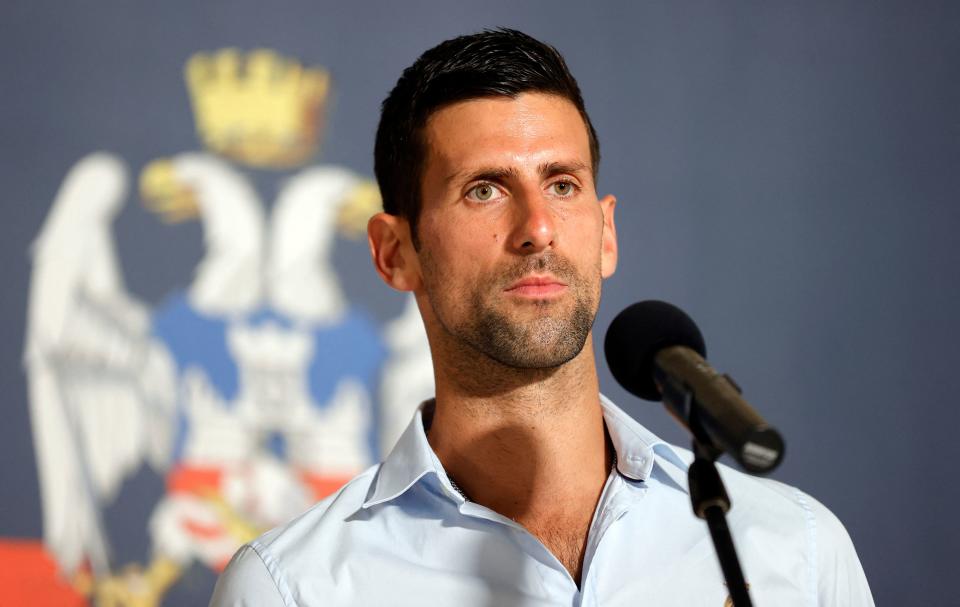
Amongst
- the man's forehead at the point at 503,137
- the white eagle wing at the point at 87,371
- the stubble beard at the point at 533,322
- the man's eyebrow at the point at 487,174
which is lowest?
the white eagle wing at the point at 87,371

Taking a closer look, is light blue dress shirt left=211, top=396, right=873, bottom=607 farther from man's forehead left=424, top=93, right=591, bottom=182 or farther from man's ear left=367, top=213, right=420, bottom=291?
man's forehead left=424, top=93, right=591, bottom=182

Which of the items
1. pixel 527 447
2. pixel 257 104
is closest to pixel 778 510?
pixel 527 447

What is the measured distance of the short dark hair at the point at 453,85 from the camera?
3.40 ft

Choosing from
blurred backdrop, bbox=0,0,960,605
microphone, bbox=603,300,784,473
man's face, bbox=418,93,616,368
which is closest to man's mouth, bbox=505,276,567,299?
man's face, bbox=418,93,616,368

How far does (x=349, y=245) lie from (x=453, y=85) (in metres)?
0.79

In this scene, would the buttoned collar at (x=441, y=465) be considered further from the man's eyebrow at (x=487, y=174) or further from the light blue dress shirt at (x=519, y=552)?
the man's eyebrow at (x=487, y=174)

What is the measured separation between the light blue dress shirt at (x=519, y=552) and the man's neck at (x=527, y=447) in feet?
0.12

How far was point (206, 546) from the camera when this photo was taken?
173cm

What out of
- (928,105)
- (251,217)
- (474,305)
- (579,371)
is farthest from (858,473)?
(251,217)

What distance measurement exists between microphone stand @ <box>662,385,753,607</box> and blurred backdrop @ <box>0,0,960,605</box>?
3.84 feet

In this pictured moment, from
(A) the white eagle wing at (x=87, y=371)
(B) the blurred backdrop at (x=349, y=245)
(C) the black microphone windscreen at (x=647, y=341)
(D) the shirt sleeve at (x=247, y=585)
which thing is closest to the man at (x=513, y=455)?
(D) the shirt sleeve at (x=247, y=585)

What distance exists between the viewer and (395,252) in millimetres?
1109

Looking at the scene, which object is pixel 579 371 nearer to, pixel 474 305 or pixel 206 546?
pixel 474 305

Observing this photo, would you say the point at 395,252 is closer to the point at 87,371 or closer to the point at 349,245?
the point at 349,245
